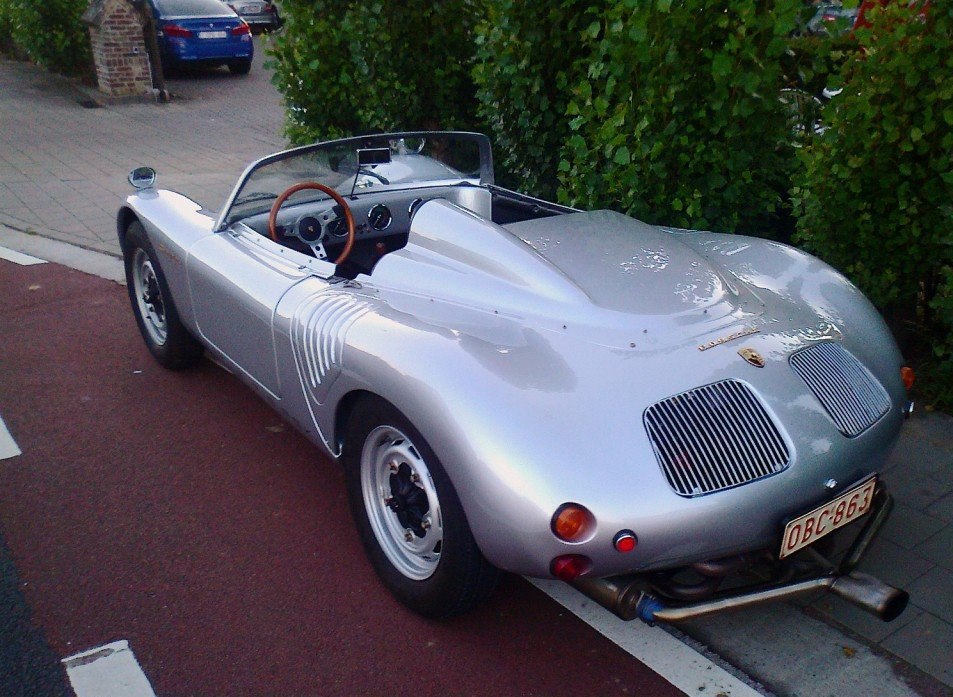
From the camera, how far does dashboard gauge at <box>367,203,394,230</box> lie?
4.12 meters

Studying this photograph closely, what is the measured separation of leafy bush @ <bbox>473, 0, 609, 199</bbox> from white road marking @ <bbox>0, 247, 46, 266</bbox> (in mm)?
3760

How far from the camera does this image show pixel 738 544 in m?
2.38

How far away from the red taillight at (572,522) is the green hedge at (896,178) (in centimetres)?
268

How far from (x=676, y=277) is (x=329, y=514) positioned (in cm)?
169

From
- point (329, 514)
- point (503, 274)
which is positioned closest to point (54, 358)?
point (329, 514)

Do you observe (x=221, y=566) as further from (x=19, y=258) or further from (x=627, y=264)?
(x=19, y=258)

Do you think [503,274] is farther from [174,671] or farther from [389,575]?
[174,671]

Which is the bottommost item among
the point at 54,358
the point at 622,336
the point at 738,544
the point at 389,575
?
the point at 54,358

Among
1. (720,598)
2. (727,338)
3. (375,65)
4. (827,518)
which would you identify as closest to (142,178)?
(375,65)

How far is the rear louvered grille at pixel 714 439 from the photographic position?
93.6 inches

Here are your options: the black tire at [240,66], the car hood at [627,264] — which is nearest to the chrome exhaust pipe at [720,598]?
the car hood at [627,264]

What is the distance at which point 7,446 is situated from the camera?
4.09 meters

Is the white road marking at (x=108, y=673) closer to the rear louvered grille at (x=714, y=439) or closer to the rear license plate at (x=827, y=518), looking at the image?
the rear louvered grille at (x=714, y=439)

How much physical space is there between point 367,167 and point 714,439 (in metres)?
2.36
